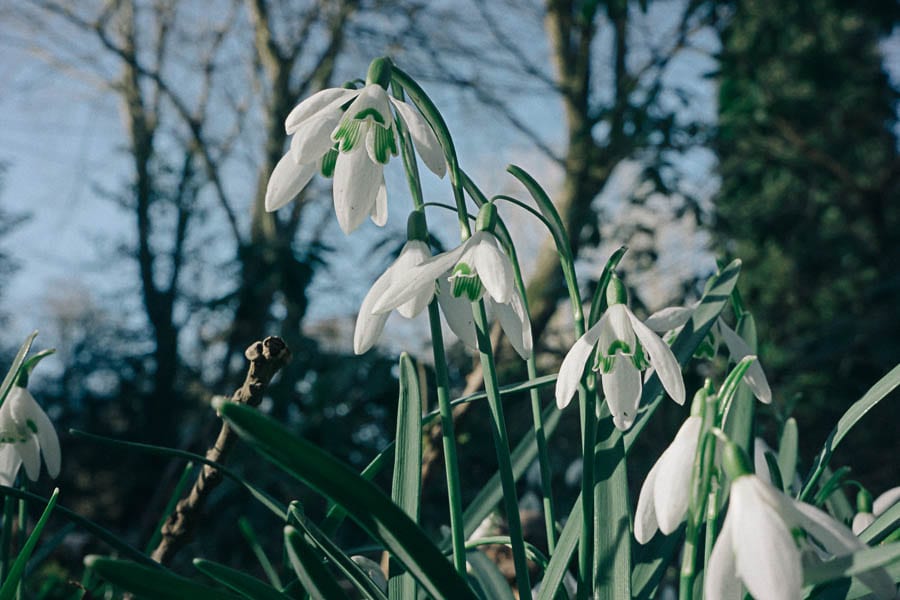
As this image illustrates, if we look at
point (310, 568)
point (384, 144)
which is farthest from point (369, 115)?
point (310, 568)

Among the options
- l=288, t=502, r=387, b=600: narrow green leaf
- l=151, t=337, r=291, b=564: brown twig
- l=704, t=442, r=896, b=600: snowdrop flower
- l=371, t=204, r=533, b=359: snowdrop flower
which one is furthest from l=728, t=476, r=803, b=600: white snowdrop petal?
l=151, t=337, r=291, b=564: brown twig

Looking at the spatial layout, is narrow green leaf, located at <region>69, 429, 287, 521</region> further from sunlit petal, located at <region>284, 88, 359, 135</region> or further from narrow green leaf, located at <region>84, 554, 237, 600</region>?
Answer: sunlit petal, located at <region>284, 88, 359, 135</region>

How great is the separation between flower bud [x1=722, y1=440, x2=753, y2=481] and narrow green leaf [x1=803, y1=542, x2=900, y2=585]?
0.07 m

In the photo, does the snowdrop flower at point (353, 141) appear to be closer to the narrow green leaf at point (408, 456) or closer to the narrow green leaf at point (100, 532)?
the narrow green leaf at point (408, 456)

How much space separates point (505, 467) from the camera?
70 cm

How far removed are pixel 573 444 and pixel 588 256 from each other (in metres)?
0.94

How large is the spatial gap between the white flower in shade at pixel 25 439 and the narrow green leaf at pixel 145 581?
0.50 metres

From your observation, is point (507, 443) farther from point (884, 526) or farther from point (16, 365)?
point (16, 365)

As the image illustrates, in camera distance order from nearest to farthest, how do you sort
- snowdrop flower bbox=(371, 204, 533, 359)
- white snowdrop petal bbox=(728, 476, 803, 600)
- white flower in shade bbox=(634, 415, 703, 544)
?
white snowdrop petal bbox=(728, 476, 803, 600) → white flower in shade bbox=(634, 415, 703, 544) → snowdrop flower bbox=(371, 204, 533, 359)

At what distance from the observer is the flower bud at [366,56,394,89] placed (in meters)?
0.73

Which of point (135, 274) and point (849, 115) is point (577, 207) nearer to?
point (849, 115)

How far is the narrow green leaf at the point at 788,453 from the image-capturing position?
1095 mm

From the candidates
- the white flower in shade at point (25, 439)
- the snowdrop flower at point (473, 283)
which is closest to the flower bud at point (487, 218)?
the snowdrop flower at point (473, 283)

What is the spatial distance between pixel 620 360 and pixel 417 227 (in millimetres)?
233
